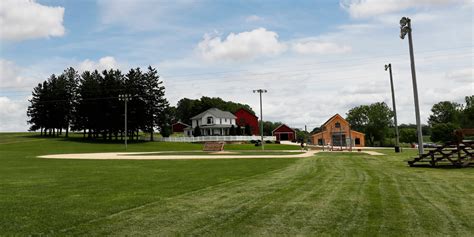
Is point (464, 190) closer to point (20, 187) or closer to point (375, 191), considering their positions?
point (375, 191)

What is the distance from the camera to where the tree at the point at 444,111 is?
397ft

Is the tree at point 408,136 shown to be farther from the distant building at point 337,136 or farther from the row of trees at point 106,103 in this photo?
the row of trees at point 106,103

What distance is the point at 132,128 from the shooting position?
79.1 meters

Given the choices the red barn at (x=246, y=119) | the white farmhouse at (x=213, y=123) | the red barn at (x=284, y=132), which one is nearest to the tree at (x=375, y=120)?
the red barn at (x=284, y=132)

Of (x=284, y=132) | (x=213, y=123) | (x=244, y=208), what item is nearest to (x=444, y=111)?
(x=284, y=132)

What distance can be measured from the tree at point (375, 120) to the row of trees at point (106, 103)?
59.1 m

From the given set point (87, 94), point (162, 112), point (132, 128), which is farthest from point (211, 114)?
point (87, 94)

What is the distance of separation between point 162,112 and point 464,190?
74.5m

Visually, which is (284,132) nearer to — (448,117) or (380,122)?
(380,122)

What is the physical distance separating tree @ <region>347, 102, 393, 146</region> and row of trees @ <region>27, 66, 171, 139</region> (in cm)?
5909

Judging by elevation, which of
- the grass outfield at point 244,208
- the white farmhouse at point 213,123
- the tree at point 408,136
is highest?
the white farmhouse at point 213,123

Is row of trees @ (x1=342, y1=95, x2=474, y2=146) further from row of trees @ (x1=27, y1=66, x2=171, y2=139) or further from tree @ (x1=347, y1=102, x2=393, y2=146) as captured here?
row of trees @ (x1=27, y1=66, x2=171, y2=139)

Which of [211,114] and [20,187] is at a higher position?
[211,114]

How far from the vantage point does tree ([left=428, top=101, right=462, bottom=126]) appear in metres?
121
